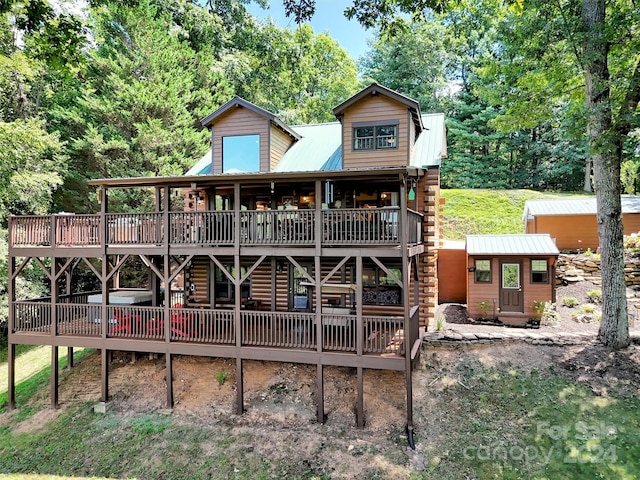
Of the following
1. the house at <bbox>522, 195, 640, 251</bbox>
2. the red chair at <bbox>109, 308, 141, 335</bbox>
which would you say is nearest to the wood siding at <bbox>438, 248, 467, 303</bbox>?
the house at <bbox>522, 195, 640, 251</bbox>

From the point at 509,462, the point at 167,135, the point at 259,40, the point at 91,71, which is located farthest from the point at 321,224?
the point at 91,71

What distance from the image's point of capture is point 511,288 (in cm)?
1418

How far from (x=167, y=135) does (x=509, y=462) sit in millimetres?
20175

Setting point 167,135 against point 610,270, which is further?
point 167,135

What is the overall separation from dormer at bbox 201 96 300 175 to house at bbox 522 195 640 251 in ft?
50.7

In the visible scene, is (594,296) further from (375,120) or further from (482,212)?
(482,212)

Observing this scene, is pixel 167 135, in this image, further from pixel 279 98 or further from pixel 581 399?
pixel 581 399

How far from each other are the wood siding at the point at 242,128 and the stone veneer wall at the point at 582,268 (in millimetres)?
13771

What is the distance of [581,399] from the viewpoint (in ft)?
29.7

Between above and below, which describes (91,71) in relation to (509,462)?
above

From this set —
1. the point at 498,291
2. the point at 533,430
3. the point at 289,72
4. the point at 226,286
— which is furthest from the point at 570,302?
the point at 289,72

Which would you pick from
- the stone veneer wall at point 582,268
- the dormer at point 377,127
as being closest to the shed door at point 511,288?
the stone veneer wall at point 582,268

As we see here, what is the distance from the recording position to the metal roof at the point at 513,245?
13834mm

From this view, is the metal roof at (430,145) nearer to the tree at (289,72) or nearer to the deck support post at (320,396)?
the tree at (289,72)
